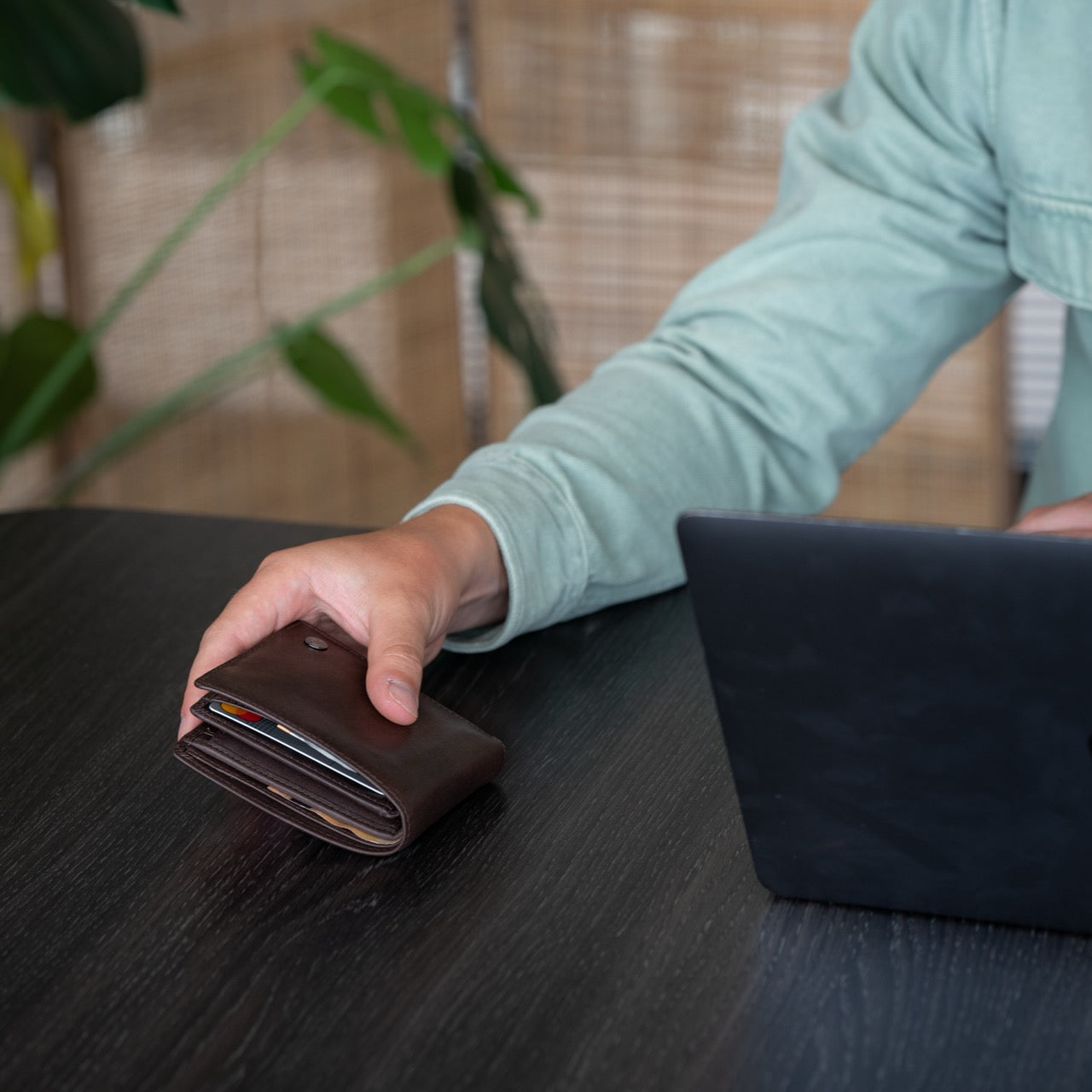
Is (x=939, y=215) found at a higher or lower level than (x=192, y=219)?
higher

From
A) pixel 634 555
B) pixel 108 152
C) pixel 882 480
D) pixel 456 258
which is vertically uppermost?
pixel 634 555

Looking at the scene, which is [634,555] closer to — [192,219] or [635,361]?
[635,361]

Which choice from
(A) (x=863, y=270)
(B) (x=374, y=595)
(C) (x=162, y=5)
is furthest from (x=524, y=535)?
(C) (x=162, y=5)

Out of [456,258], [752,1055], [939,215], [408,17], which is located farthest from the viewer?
[456,258]

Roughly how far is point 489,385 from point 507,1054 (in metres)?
1.90

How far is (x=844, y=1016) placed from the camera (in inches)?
18.1

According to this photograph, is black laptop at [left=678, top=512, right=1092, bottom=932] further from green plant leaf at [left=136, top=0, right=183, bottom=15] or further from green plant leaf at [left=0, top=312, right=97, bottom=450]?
green plant leaf at [left=0, top=312, right=97, bottom=450]

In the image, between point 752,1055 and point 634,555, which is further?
point 634,555

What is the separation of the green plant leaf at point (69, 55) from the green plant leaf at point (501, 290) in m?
0.45

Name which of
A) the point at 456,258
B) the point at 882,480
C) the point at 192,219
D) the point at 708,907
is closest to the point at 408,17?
the point at 456,258

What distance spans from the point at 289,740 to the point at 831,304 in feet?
1.56

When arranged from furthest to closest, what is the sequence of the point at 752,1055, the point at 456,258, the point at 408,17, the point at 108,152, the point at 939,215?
the point at 456,258 → the point at 408,17 → the point at 108,152 → the point at 939,215 → the point at 752,1055

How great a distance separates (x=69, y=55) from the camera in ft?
3.90

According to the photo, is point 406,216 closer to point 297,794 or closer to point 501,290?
point 501,290
